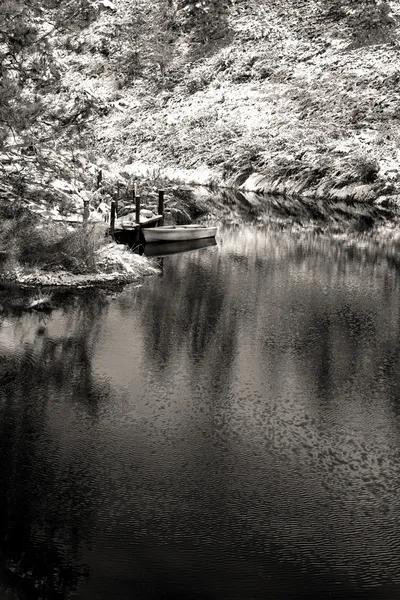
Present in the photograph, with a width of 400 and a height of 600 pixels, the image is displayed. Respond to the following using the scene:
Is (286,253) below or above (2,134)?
below

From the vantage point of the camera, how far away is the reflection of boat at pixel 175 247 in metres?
36.0

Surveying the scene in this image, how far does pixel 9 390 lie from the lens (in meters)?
17.1

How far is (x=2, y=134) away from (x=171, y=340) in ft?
27.0

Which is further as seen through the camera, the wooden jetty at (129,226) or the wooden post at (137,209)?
the wooden post at (137,209)

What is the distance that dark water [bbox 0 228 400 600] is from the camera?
10.7m

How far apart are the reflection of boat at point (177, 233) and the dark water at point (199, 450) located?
1179 cm

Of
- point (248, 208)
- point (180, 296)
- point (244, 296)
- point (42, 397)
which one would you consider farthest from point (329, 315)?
point (248, 208)

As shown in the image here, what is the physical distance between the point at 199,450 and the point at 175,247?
2366cm

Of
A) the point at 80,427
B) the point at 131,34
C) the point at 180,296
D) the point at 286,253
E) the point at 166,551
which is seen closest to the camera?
the point at 166,551

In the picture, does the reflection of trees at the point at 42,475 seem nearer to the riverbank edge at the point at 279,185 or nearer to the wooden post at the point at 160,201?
the wooden post at the point at 160,201

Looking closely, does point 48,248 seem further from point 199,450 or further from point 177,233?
point 199,450

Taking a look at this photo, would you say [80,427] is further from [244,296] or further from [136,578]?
[244,296]

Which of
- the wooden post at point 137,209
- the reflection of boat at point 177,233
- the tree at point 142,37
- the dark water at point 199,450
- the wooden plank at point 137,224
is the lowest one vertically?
the dark water at point 199,450

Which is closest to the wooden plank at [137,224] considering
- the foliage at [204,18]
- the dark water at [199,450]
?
the dark water at [199,450]
